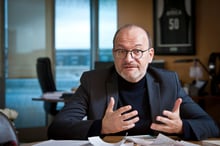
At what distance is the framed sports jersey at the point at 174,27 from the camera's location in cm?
475

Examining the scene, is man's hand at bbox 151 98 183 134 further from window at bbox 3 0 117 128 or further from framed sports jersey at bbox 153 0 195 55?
window at bbox 3 0 117 128

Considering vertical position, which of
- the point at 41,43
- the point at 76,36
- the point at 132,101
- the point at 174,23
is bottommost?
the point at 132,101

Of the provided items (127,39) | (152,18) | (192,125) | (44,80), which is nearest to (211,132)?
(192,125)

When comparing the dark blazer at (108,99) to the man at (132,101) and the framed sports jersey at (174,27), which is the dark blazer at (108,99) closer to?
the man at (132,101)

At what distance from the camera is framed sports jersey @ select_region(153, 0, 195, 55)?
4.75 metres

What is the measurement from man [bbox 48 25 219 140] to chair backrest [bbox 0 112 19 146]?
Answer: 64 cm

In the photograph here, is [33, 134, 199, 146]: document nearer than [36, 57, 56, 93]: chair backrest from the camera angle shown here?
Yes

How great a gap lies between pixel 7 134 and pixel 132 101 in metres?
0.96

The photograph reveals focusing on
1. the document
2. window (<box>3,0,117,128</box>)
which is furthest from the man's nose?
window (<box>3,0,117,128</box>)

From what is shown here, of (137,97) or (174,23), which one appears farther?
(174,23)

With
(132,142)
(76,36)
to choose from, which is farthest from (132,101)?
(76,36)

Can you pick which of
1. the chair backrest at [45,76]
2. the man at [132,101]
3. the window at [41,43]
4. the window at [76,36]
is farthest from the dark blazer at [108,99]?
the window at [76,36]

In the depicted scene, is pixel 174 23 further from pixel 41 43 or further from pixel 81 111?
pixel 81 111

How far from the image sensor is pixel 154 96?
169 centimetres
